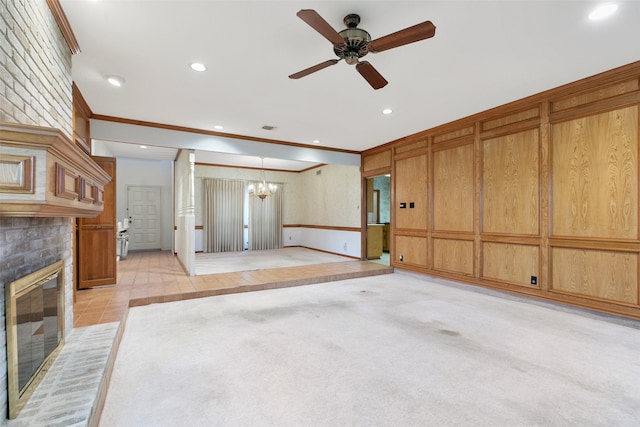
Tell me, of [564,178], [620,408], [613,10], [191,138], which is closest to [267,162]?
[191,138]

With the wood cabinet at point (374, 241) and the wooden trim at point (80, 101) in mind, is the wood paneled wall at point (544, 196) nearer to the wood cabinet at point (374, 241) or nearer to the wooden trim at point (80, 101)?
the wood cabinet at point (374, 241)

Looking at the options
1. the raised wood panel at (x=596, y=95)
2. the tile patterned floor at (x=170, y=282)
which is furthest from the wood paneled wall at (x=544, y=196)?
the tile patterned floor at (x=170, y=282)

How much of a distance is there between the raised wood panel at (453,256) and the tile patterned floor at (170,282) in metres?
1.12

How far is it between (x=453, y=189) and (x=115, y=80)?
471 centimetres

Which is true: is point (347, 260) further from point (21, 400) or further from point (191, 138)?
point (21, 400)

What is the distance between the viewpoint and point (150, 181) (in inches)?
333

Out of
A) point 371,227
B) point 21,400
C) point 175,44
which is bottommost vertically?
point 21,400

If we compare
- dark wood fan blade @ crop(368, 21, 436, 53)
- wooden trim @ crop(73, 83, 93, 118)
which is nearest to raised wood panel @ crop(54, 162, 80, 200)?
dark wood fan blade @ crop(368, 21, 436, 53)

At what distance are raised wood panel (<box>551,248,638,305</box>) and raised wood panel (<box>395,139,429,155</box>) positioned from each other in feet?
8.38

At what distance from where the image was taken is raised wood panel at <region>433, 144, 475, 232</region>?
15.2 ft

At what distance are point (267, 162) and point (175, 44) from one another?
5.71 meters

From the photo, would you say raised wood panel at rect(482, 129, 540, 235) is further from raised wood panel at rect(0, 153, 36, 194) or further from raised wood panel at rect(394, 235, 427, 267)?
raised wood panel at rect(0, 153, 36, 194)

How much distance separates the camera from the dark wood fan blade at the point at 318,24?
1.78 meters

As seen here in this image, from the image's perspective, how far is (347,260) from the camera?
704cm
